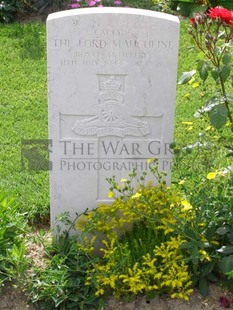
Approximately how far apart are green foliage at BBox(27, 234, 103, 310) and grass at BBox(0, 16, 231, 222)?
675 millimetres

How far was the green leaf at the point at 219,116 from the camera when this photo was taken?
3.35 metres

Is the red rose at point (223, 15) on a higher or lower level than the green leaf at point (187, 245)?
higher

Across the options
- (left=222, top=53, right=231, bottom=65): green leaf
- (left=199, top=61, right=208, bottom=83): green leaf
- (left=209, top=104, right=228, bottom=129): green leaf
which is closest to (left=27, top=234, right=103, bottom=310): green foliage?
(left=209, top=104, right=228, bottom=129): green leaf

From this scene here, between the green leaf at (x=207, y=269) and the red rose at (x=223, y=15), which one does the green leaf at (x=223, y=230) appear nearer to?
the green leaf at (x=207, y=269)

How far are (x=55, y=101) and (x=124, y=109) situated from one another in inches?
15.5

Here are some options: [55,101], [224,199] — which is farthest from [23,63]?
[224,199]

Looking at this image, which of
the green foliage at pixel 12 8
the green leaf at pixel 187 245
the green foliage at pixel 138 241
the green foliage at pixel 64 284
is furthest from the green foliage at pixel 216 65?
the green foliage at pixel 12 8

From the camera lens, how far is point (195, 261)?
340 cm

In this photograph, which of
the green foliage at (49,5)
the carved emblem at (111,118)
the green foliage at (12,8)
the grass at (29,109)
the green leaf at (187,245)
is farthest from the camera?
the green foliage at (49,5)

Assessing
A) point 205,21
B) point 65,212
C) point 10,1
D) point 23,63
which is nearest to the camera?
point 205,21

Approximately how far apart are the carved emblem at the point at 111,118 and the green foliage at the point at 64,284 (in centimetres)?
64

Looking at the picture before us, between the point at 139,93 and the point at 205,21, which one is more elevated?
the point at 205,21

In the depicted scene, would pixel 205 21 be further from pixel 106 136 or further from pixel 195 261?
pixel 195 261

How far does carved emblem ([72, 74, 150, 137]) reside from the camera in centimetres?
367
